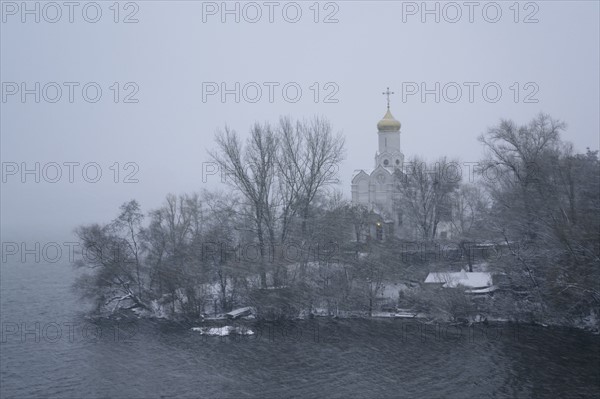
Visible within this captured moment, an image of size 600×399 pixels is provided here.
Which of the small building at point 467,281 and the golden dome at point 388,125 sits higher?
the golden dome at point 388,125

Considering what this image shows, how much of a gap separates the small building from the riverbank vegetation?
1.27 ft

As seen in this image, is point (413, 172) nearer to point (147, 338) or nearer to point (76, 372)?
point (147, 338)

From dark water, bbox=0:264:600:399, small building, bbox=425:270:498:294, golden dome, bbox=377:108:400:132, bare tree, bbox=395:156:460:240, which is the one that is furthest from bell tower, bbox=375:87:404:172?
dark water, bbox=0:264:600:399

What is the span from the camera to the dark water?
16938 millimetres

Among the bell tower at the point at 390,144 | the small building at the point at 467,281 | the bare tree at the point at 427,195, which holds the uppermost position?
the bell tower at the point at 390,144

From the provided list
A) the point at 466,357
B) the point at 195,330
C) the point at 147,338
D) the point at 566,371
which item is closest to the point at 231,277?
the point at 195,330

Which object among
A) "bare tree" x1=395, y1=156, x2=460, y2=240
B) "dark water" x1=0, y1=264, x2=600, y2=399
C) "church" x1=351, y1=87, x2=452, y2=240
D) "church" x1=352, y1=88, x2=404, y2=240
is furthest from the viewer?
"church" x1=352, y1=88, x2=404, y2=240

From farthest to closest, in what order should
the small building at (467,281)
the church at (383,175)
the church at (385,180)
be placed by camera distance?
the church at (383,175) < the church at (385,180) < the small building at (467,281)

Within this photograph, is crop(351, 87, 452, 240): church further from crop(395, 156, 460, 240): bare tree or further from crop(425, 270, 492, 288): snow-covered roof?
crop(425, 270, 492, 288): snow-covered roof

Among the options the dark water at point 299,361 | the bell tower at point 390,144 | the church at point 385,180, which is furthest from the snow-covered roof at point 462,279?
the bell tower at point 390,144

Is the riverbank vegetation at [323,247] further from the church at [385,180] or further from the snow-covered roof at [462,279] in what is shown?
the church at [385,180]

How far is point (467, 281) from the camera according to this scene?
88.3 feet

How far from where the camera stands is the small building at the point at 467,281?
26.1 metres

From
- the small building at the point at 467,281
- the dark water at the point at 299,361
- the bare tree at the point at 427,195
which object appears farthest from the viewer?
the bare tree at the point at 427,195
